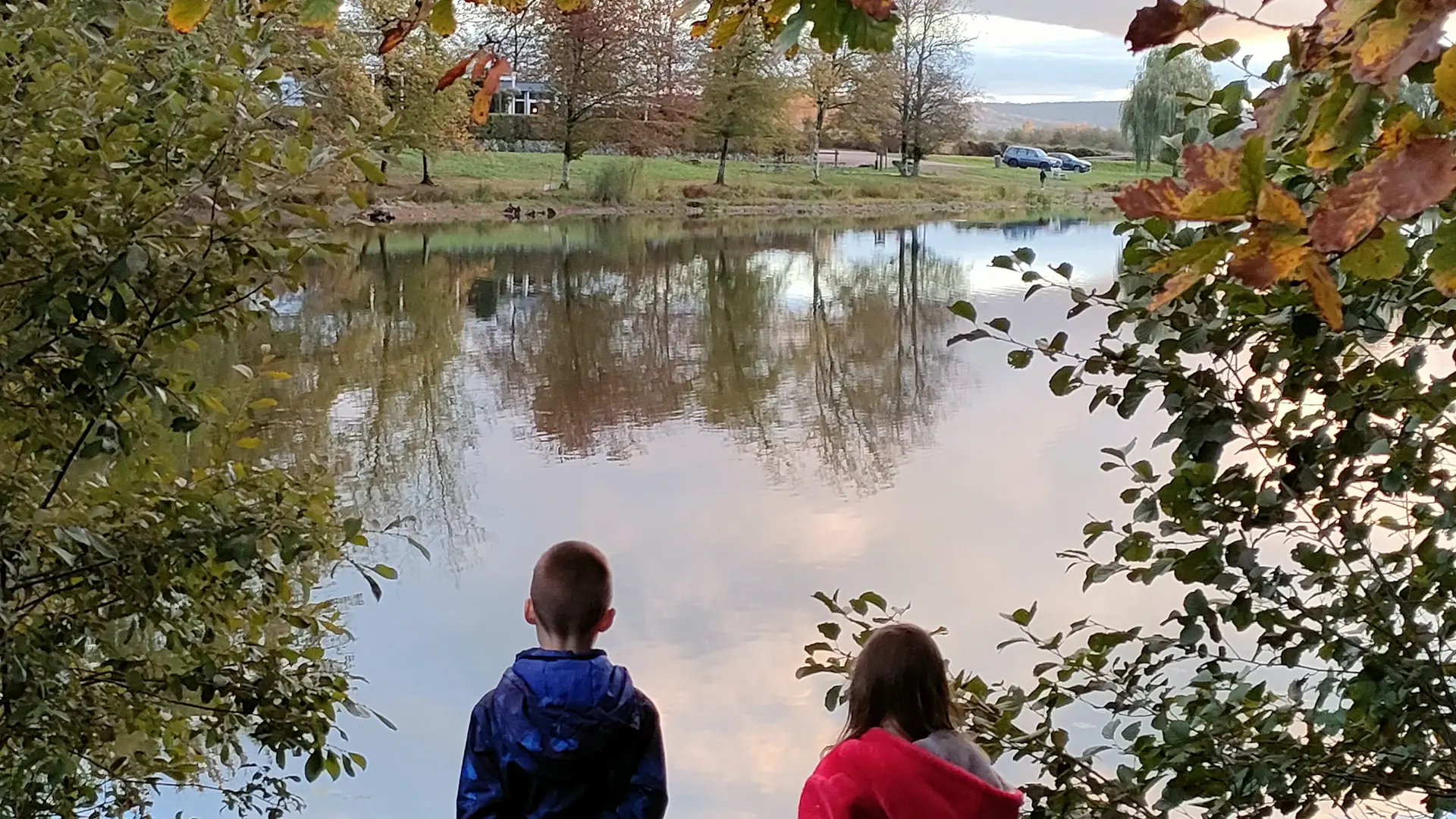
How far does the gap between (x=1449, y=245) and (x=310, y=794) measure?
3.85m

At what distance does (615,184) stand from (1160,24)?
2596cm

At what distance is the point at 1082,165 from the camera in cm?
2423

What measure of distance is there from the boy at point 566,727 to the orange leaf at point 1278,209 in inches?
57.7

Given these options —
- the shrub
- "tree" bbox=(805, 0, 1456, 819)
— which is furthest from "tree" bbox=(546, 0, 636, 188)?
"tree" bbox=(805, 0, 1456, 819)

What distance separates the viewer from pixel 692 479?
7.08 m

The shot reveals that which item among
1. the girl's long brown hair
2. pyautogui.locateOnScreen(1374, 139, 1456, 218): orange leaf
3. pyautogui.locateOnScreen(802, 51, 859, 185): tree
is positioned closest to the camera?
pyautogui.locateOnScreen(1374, 139, 1456, 218): orange leaf

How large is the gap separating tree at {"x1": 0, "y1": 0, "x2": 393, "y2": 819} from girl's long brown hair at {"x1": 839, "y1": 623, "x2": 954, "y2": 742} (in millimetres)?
804

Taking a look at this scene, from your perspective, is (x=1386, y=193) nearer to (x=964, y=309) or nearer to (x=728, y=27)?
(x=728, y=27)

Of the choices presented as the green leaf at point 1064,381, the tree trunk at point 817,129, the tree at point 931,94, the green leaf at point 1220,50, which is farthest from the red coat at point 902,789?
Result: the tree trunk at point 817,129

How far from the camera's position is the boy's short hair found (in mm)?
1878

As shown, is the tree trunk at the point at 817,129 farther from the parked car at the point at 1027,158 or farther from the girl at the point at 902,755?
the girl at the point at 902,755

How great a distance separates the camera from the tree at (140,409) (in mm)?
1652

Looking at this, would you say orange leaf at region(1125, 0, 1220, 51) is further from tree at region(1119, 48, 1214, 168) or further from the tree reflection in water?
the tree reflection in water

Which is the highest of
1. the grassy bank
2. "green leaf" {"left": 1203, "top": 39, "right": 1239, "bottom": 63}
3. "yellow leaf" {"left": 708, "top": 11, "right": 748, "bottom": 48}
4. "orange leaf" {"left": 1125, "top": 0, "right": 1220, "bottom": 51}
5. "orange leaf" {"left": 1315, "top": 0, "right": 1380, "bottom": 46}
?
the grassy bank
